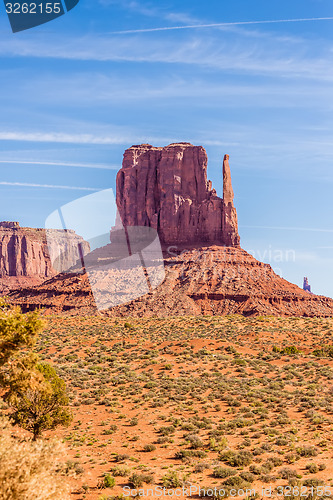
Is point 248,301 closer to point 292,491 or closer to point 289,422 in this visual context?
point 289,422

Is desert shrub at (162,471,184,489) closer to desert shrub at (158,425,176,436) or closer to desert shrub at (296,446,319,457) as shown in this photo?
desert shrub at (158,425,176,436)

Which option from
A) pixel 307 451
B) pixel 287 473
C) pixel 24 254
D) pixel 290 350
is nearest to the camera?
pixel 287 473

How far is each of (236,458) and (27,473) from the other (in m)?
11.2

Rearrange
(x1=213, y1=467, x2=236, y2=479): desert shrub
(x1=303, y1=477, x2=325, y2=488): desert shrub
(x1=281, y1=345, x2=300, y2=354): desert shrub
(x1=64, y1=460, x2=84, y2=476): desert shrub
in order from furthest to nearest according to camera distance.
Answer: (x1=281, y1=345, x2=300, y2=354): desert shrub, (x1=64, y1=460, x2=84, y2=476): desert shrub, (x1=213, y1=467, x2=236, y2=479): desert shrub, (x1=303, y1=477, x2=325, y2=488): desert shrub

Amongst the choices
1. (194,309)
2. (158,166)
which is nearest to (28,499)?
(194,309)

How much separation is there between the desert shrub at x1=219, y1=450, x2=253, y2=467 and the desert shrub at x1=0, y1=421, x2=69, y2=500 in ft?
31.4

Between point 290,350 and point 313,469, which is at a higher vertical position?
point 290,350

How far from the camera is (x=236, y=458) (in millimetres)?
18703

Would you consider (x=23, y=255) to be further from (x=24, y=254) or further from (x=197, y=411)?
(x=197, y=411)

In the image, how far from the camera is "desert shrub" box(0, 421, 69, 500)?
9539 millimetres

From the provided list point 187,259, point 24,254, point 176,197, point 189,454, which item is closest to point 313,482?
point 189,454

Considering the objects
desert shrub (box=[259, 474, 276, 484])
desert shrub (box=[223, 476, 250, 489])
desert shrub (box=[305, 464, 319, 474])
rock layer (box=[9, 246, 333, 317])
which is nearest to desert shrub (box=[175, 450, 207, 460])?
desert shrub (box=[223, 476, 250, 489])

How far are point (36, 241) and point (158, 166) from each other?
100 metres

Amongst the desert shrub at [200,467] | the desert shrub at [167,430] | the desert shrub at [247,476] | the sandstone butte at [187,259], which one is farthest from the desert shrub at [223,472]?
the sandstone butte at [187,259]
